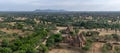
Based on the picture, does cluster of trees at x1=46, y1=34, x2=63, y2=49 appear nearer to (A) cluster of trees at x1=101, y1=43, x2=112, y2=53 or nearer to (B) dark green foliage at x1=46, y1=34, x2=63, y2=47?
(B) dark green foliage at x1=46, y1=34, x2=63, y2=47

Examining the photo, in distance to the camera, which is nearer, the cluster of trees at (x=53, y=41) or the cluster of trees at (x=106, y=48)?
the cluster of trees at (x=106, y=48)

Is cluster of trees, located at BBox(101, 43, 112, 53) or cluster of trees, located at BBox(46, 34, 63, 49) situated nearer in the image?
cluster of trees, located at BBox(101, 43, 112, 53)

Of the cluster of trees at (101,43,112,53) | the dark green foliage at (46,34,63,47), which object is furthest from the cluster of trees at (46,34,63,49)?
the cluster of trees at (101,43,112,53)

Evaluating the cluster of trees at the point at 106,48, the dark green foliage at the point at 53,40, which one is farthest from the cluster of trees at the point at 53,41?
the cluster of trees at the point at 106,48

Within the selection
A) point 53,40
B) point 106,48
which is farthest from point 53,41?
point 106,48

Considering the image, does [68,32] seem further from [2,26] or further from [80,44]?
[2,26]

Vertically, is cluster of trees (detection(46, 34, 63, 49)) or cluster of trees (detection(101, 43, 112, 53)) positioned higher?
cluster of trees (detection(46, 34, 63, 49))

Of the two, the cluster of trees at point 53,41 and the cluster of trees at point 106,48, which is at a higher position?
the cluster of trees at point 53,41

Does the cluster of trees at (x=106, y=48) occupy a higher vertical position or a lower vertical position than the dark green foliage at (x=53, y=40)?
lower

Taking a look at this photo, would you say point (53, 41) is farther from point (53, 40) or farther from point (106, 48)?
point (106, 48)

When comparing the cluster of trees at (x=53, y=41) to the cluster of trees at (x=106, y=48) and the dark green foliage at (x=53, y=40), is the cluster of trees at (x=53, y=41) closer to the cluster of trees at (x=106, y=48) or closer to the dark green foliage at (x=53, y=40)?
the dark green foliage at (x=53, y=40)

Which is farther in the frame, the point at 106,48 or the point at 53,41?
the point at 53,41
